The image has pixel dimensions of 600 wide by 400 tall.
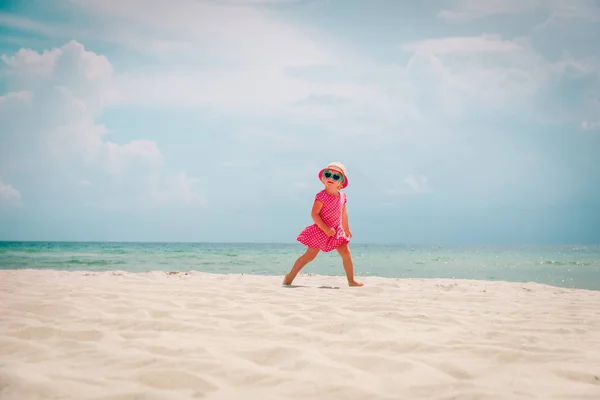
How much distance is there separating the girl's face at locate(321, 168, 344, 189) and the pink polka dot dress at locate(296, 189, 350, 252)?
128 millimetres

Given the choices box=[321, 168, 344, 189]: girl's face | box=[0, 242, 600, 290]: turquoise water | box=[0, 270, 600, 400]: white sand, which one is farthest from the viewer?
box=[0, 242, 600, 290]: turquoise water

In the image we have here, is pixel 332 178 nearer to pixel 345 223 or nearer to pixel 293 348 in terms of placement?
pixel 345 223

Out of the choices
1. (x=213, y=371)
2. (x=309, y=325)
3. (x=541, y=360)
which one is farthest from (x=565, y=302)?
(x=213, y=371)

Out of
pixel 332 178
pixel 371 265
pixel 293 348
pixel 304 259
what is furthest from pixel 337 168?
pixel 371 265

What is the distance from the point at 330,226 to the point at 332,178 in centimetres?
63

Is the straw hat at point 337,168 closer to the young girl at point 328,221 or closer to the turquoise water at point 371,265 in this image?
the young girl at point 328,221

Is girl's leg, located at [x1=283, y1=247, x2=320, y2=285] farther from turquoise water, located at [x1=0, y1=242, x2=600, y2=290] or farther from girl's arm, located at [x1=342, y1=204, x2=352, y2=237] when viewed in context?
turquoise water, located at [x1=0, y1=242, x2=600, y2=290]

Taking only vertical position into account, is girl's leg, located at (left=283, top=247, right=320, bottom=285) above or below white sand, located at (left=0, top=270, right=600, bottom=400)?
above

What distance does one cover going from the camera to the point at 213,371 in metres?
2.43

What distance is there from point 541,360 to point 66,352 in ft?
8.92

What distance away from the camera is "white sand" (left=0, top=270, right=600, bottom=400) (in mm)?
2211

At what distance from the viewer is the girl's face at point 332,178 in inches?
245

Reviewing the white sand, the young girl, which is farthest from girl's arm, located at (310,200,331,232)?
the white sand

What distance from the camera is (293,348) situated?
280 cm
